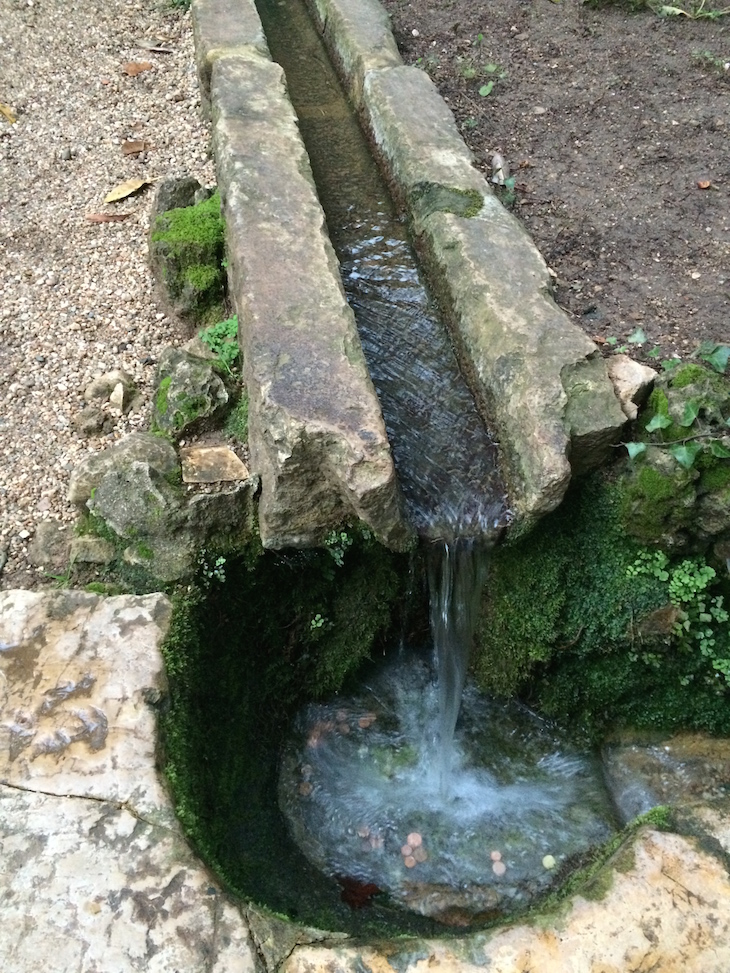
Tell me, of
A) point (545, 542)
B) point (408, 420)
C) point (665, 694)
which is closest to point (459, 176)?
point (408, 420)

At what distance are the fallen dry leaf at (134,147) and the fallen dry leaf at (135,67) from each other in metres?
1.04

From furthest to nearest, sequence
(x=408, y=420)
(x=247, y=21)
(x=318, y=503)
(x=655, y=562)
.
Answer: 1. (x=247, y=21)
2. (x=408, y=420)
3. (x=655, y=562)
4. (x=318, y=503)

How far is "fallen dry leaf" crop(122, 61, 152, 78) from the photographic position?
6016 mm

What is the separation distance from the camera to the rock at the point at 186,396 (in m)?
3.43

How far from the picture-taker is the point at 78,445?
147 inches

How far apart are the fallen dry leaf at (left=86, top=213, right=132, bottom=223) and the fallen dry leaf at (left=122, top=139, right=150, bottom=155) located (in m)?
0.70

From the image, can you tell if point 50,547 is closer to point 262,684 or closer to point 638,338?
point 262,684

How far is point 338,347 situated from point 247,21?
3.45 metres

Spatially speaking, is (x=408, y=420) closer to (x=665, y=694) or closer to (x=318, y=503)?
(x=318, y=503)

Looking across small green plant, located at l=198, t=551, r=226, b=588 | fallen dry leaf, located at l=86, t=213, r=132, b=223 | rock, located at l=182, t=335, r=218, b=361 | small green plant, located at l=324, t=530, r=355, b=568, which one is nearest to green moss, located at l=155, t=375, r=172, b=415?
rock, located at l=182, t=335, r=218, b=361

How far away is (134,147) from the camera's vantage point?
5316 mm

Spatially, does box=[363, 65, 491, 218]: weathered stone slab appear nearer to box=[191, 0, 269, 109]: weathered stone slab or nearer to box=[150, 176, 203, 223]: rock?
box=[191, 0, 269, 109]: weathered stone slab

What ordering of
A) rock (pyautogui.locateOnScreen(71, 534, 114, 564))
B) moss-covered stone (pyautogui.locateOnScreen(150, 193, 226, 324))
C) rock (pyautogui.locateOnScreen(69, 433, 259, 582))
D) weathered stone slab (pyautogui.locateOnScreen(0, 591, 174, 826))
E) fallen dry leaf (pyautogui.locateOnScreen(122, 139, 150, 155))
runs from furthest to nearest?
fallen dry leaf (pyautogui.locateOnScreen(122, 139, 150, 155))
moss-covered stone (pyautogui.locateOnScreen(150, 193, 226, 324))
rock (pyautogui.locateOnScreen(71, 534, 114, 564))
rock (pyautogui.locateOnScreen(69, 433, 259, 582))
weathered stone slab (pyautogui.locateOnScreen(0, 591, 174, 826))

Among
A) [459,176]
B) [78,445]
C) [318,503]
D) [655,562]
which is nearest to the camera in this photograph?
[318,503]
